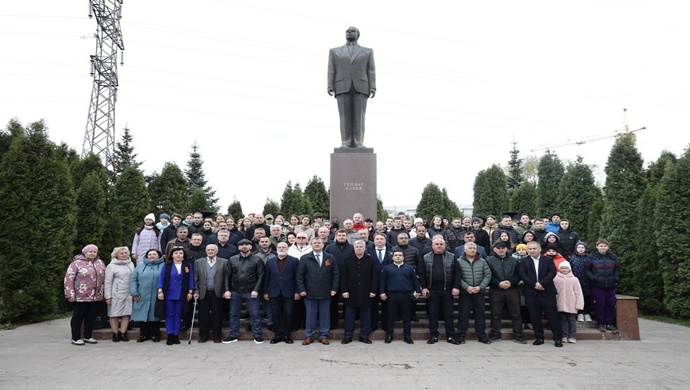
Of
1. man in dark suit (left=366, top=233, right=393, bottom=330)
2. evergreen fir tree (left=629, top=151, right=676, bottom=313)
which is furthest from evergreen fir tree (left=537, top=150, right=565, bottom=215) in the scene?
man in dark suit (left=366, top=233, right=393, bottom=330)

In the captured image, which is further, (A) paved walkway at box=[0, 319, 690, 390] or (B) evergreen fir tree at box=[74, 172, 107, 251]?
(B) evergreen fir tree at box=[74, 172, 107, 251]

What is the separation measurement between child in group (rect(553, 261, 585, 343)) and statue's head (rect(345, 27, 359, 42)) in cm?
698

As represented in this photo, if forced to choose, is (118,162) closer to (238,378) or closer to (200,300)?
(200,300)

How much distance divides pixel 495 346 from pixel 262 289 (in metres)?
3.84

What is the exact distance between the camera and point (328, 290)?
7527mm

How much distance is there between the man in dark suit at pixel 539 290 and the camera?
7.60m

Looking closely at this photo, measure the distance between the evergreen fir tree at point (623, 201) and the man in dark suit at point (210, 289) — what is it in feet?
33.8

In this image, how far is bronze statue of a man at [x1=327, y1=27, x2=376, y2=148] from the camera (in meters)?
11.2

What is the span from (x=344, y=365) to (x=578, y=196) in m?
13.2

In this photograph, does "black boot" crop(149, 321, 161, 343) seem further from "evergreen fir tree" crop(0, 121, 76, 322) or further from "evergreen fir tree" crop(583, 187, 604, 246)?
"evergreen fir tree" crop(583, 187, 604, 246)

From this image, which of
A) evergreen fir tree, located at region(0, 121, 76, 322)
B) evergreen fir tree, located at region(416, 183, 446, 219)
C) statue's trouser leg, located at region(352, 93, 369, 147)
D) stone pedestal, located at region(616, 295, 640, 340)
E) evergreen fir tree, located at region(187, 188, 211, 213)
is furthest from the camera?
evergreen fir tree, located at region(416, 183, 446, 219)

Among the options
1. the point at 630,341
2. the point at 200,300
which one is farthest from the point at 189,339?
the point at 630,341

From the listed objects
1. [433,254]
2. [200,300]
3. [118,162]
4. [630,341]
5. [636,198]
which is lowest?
[630,341]

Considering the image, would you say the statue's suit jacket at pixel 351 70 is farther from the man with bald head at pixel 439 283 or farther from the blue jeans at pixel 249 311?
the blue jeans at pixel 249 311
